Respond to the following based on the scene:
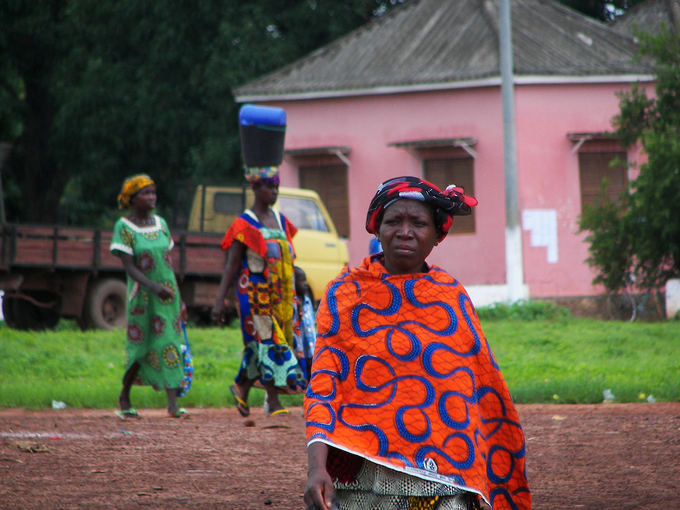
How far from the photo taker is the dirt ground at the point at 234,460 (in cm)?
514

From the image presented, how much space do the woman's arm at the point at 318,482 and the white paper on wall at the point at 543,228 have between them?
19277mm

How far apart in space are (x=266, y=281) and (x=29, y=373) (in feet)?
15.1

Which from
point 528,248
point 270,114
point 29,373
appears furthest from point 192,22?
point 270,114

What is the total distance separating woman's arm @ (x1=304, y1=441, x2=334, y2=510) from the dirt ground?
6.83 ft

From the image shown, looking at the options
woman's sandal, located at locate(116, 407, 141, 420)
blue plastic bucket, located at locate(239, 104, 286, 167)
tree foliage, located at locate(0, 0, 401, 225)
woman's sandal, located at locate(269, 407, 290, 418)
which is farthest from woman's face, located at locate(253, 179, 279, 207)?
tree foliage, located at locate(0, 0, 401, 225)

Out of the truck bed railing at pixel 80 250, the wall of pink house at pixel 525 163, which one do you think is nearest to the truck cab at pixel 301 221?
the truck bed railing at pixel 80 250

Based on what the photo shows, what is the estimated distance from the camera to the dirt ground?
5.14 m

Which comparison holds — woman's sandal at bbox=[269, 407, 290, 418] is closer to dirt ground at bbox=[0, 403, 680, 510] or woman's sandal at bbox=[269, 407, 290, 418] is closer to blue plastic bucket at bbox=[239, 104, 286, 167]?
dirt ground at bbox=[0, 403, 680, 510]

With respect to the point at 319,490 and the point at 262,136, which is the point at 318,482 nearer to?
the point at 319,490

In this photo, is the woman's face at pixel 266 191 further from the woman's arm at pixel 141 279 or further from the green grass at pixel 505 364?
the green grass at pixel 505 364

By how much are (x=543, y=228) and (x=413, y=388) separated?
19.2 meters

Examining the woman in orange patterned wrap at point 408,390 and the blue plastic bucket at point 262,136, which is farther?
the blue plastic bucket at point 262,136

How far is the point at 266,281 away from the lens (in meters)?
7.84

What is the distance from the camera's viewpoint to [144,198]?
27.3ft
